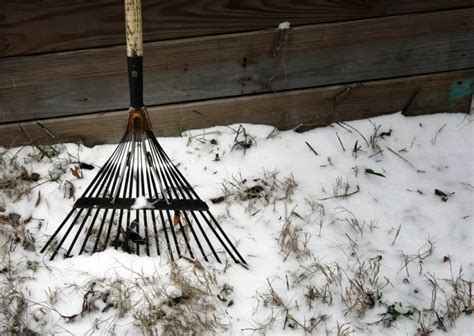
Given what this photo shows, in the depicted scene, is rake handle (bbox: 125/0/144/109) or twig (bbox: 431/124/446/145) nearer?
rake handle (bbox: 125/0/144/109)

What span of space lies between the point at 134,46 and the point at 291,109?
0.91m

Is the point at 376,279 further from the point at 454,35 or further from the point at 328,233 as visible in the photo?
the point at 454,35

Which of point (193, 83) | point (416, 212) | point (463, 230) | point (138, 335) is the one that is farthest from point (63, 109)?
point (463, 230)

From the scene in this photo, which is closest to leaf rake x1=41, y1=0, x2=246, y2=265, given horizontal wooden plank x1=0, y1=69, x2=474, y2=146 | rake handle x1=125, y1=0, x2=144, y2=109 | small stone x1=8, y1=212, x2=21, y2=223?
rake handle x1=125, y1=0, x2=144, y2=109

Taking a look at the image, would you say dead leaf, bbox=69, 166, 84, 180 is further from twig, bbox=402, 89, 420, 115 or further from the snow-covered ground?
twig, bbox=402, 89, 420, 115

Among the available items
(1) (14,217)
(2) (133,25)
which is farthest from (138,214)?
(2) (133,25)

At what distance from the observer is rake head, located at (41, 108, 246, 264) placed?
1968mm

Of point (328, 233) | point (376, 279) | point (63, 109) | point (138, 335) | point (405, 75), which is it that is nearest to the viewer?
point (138, 335)

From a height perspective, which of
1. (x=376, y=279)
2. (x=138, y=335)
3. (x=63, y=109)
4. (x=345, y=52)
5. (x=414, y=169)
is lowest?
(x=138, y=335)

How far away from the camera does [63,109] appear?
7.95ft

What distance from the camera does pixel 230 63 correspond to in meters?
2.44

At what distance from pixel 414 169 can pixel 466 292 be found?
2.25ft

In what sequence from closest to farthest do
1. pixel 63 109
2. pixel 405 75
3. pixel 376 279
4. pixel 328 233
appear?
pixel 376 279 → pixel 328 233 → pixel 63 109 → pixel 405 75

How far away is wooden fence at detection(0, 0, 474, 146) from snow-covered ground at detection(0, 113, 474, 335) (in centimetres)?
10
